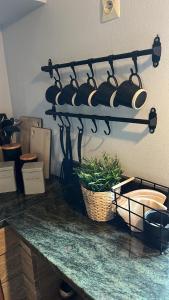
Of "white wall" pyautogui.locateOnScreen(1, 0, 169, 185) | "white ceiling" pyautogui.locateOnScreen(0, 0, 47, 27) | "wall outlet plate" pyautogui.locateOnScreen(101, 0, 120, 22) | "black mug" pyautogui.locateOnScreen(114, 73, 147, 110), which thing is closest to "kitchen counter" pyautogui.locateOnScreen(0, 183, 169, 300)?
"white wall" pyautogui.locateOnScreen(1, 0, 169, 185)

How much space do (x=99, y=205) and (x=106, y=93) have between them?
429 millimetres

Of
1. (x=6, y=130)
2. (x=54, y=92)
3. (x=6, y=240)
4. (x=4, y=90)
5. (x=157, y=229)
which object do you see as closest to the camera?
(x=157, y=229)

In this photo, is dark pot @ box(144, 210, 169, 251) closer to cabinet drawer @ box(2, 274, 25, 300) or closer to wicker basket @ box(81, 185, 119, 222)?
wicker basket @ box(81, 185, 119, 222)

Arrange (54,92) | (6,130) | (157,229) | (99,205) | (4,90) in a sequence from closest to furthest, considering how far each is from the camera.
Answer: (157,229)
(99,205)
(54,92)
(6,130)
(4,90)

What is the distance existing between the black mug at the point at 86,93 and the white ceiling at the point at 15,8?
52 centimetres

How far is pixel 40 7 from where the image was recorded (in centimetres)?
129

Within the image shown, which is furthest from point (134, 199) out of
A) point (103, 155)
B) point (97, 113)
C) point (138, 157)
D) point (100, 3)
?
point (100, 3)

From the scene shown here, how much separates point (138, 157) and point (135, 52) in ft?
1.34

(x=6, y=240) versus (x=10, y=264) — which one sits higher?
(x=6, y=240)

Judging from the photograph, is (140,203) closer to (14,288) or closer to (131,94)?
(131,94)

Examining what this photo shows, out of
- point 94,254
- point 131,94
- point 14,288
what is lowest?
point 14,288

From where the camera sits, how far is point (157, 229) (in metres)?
0.80

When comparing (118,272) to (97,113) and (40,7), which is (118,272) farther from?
(40,7)

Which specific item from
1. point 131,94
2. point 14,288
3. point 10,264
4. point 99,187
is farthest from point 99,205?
point 14,288
